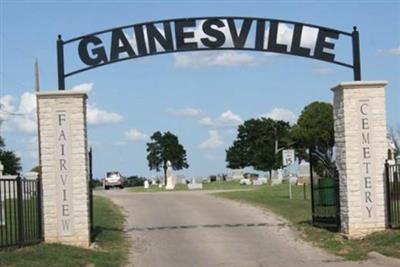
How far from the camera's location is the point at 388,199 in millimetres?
17875

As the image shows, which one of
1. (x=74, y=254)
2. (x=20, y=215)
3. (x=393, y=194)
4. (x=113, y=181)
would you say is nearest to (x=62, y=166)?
(x=20, y=215)

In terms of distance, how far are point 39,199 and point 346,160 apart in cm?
730

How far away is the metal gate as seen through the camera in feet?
61.5

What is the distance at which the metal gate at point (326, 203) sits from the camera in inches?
738

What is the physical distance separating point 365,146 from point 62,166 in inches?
283

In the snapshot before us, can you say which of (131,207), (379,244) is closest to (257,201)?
(131,207)

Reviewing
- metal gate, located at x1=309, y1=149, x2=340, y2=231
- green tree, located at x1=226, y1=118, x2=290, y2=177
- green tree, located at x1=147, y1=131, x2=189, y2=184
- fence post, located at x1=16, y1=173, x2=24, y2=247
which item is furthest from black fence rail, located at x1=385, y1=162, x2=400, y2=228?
green tree, located at x1=147, y1=131, x2=189, y2=184

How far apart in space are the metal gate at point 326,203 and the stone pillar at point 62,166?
6.21 meters

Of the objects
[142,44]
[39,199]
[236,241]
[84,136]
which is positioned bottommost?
[236,241]

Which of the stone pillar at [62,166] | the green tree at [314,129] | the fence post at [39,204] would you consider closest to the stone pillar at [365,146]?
the stone pillar at [62,166]

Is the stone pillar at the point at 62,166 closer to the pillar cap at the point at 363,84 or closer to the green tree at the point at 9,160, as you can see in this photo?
the pillar cap at the point at 363,84

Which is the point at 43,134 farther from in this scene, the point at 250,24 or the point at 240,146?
the point at 240,146

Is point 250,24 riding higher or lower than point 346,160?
higher

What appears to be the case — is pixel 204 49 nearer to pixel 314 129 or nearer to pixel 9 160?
pixel 9 160
